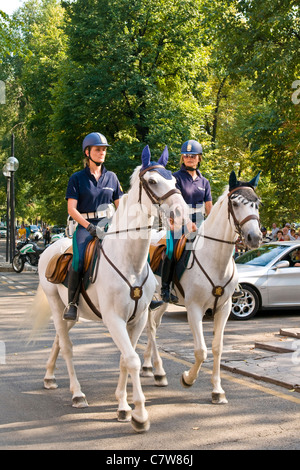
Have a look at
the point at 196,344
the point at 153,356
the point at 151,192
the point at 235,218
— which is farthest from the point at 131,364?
the point at 153,356

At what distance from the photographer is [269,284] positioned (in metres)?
14.0

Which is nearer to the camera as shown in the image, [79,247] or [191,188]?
[79,247]

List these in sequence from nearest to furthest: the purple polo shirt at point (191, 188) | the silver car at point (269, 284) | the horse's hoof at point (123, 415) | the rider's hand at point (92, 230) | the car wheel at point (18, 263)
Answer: the horse's hoof at point (123, 415)
the rider's hand at point (92, 230)
the purple polo shirt at point (191, 188)
the silver car at point (269, 284)
the car wheel at point (18, 263)

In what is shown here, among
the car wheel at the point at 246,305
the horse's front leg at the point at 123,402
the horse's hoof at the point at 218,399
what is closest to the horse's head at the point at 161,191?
the horse's front leg at the point at 123,402

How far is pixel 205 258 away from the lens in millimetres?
7387

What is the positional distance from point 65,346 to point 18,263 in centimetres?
2113

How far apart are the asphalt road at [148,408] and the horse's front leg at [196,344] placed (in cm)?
19

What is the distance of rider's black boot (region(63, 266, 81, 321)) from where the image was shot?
6758 millimetres

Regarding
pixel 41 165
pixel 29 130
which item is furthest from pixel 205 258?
pixel 29 130

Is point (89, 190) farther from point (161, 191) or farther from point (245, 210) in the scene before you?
point (245, 210)

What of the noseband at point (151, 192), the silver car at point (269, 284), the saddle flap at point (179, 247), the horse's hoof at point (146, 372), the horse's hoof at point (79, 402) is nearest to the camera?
the noseband at point (151, 192)

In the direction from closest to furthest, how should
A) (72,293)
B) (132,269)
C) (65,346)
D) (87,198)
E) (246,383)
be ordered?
(132,269)
(72,293)
(87,198)
(65,346)
(246,383)

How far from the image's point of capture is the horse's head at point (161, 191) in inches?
220

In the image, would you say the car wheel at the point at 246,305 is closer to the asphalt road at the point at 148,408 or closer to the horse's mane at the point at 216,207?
the asphalt road at the point at 148,408
